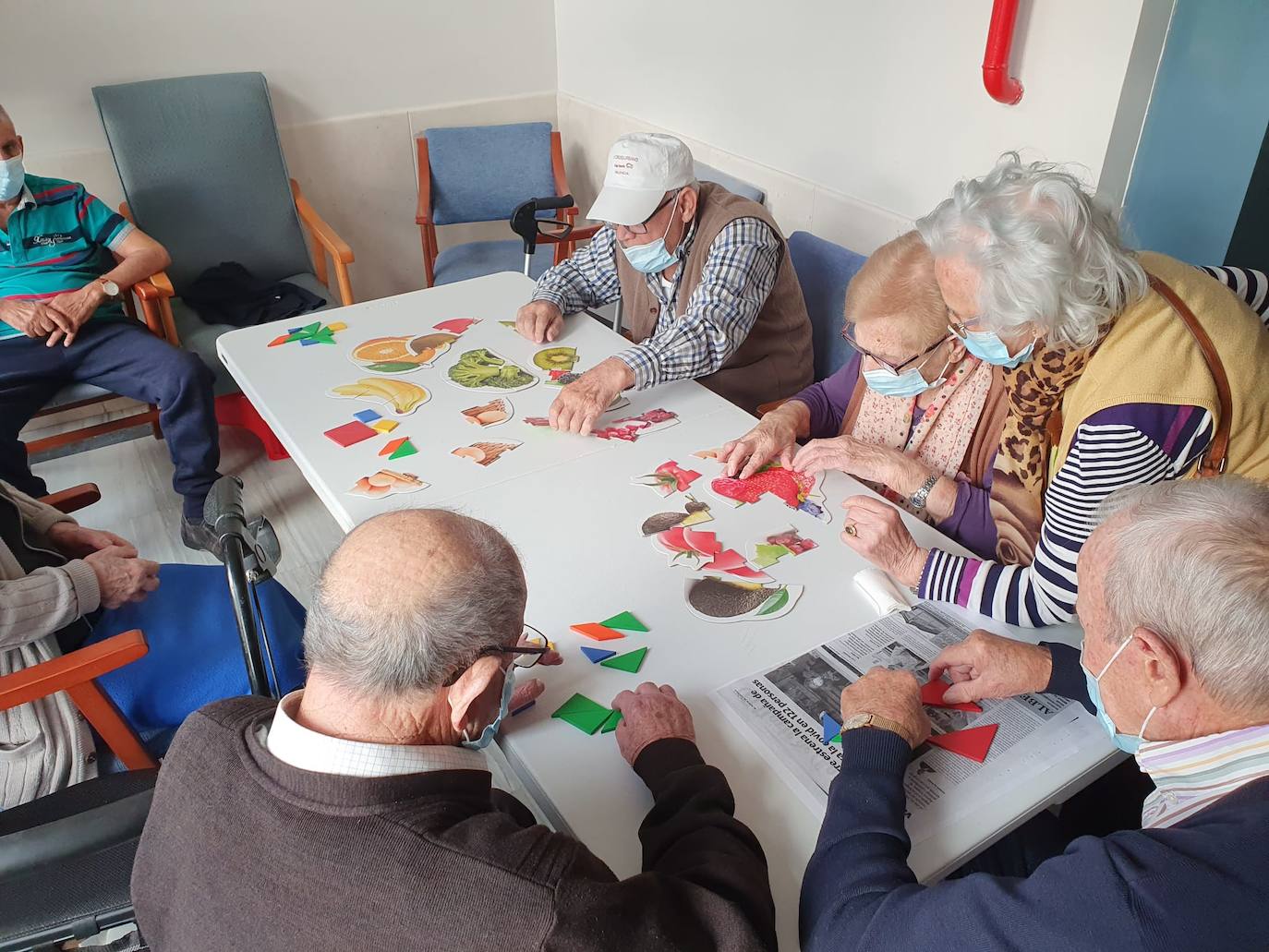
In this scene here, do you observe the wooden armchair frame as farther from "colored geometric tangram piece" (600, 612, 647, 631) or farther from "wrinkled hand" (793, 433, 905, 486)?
"wrinkled hand" (793, 433, 905, 486)

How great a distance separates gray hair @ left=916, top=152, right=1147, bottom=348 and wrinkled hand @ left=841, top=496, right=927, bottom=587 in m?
0.39

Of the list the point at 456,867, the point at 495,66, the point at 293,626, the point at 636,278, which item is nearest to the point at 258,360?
the point at 293,626

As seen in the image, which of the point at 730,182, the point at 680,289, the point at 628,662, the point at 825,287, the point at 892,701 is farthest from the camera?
the point at 730,182

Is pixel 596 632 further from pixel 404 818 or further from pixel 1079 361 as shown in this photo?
pixel 1079 361

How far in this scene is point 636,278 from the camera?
2.70 m

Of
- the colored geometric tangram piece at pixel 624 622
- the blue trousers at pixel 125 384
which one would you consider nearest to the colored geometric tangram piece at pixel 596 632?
the colored geometric tangram piece at pixel 624 622

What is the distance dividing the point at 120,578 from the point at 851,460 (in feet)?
5.02

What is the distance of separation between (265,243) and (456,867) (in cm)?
360

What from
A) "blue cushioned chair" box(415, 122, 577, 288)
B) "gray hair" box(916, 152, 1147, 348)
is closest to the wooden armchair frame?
"gray hair" box(916, 152, 1147, 348)

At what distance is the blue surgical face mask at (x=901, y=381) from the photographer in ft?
6.08

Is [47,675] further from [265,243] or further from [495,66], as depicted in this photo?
[495,66]

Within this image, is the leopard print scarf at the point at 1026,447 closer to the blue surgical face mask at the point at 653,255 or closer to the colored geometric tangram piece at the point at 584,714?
the colored geometric tangram piece at the point at 584,714

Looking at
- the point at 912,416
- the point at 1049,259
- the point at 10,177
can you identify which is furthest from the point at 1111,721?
the point at 10,177

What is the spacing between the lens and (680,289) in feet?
8.36
